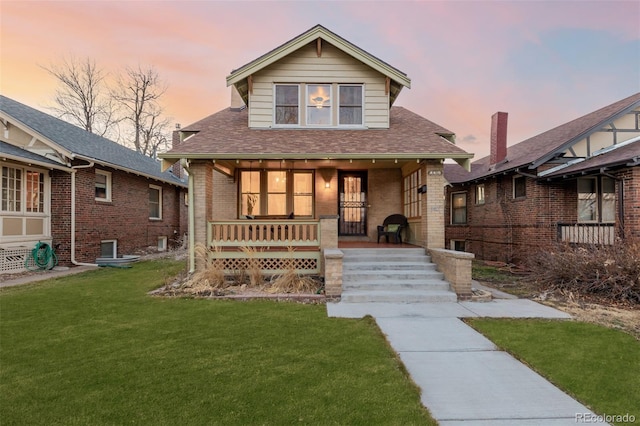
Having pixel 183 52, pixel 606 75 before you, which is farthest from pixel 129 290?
pixel 606 75

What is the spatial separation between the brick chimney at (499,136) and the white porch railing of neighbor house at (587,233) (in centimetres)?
478

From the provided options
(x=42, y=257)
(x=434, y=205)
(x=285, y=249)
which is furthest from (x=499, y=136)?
(x=42, y=257)

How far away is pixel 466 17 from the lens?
14023 millimetres

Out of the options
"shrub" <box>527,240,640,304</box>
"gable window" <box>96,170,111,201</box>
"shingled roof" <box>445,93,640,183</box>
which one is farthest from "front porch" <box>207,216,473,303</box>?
"gable window" <box>96,170,111,201</box>

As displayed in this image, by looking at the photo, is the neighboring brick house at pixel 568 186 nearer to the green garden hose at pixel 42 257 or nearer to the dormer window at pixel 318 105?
the dormer window at pixel 318 105

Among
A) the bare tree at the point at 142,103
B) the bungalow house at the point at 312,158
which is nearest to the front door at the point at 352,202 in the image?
the bungalow house at the point at 312,158

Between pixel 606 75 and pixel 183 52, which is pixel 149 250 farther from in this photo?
pixel 606 75

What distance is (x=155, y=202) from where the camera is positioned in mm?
17891

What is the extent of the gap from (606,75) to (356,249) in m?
17.0

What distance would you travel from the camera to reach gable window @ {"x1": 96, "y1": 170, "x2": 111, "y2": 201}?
532 inches

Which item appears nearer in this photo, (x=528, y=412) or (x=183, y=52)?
(x=528, y=412)

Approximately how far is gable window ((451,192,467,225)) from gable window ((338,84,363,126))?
32.2 feet

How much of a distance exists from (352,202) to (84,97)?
89.8 ft

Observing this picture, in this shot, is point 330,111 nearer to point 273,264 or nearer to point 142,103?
point 273,264
